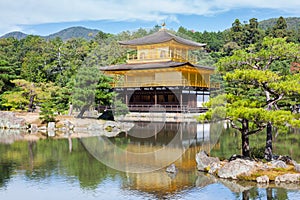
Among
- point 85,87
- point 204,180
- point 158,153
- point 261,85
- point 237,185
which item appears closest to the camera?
point 237,185

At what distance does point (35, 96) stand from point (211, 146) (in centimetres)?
1469

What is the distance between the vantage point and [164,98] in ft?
80.0

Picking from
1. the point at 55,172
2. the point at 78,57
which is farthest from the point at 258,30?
the point at 55,172

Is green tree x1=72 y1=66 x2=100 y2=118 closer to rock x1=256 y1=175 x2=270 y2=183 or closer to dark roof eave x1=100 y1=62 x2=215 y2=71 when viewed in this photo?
dark roof eave x1=100 y1=62 x2=215 y2=71

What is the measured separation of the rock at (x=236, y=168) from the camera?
9.86 metres

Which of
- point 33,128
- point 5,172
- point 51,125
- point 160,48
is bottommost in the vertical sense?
point 5,172

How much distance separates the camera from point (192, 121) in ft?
71.7

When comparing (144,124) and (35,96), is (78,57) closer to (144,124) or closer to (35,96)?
(35,96)

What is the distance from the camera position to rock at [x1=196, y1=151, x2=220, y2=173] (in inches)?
420

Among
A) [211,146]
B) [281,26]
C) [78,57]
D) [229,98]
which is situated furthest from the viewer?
[281,26]

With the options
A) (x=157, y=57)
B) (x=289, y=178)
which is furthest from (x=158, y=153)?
(x=157, y=57)

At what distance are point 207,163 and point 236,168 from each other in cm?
120

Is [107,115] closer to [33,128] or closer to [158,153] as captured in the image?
[33,128]

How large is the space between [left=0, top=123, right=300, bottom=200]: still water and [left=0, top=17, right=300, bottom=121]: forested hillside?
4561 millimetres
